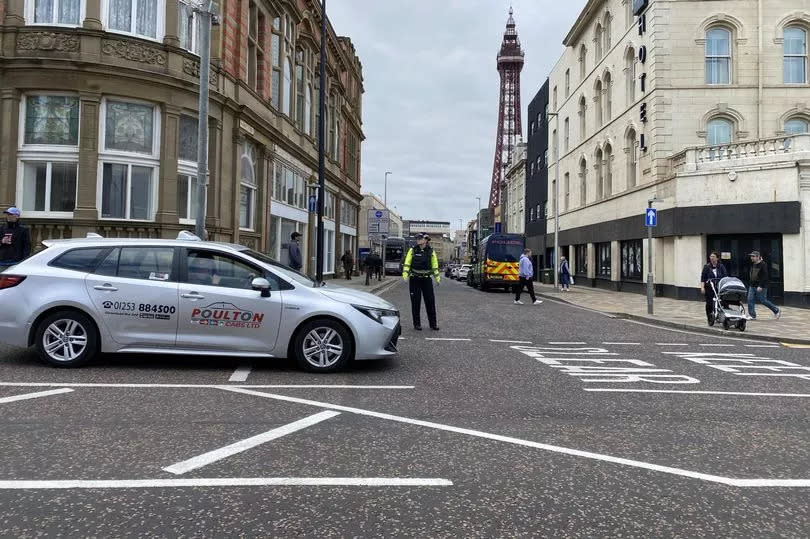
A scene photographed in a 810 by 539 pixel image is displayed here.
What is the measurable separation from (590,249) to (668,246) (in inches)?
355

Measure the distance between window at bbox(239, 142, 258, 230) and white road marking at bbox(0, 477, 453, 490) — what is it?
17133 mm

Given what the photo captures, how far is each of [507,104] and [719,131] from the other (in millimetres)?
76434

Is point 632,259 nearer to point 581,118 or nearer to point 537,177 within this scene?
point 581,118

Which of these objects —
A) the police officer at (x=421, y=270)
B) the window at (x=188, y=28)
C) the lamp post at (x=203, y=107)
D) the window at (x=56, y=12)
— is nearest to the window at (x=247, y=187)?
the window at (x=188, y=28)

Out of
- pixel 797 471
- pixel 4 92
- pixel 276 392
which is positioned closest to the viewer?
pixel 797 471

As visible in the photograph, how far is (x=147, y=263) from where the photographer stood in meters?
6.60

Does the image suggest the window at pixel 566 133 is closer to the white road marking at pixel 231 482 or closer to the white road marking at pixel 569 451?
the white road marking at pixel 569 451

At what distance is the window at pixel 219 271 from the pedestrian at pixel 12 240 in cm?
424

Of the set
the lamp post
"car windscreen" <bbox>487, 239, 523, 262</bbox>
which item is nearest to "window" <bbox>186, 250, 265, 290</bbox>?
the lamp post

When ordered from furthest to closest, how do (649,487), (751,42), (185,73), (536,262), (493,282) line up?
(536,262), (493,282), (751,42), (185,73), (649,487)

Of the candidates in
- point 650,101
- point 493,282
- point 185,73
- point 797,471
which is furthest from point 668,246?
point 797,471

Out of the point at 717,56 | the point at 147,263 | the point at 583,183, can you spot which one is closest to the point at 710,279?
the point at 147,263

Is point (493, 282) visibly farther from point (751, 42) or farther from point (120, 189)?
point (120, 189)

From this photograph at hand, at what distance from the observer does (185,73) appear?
53.2ft
